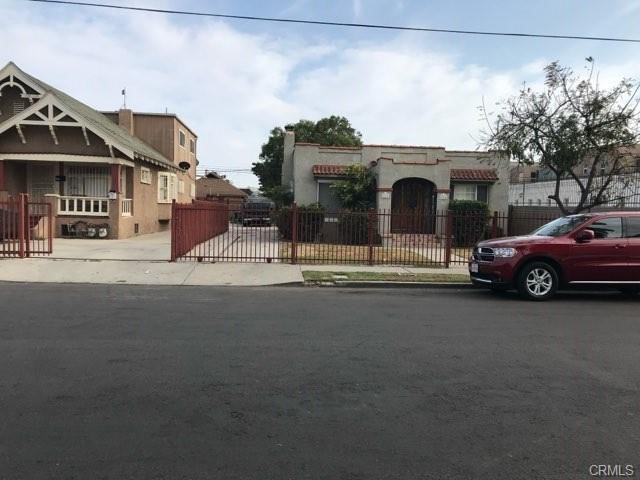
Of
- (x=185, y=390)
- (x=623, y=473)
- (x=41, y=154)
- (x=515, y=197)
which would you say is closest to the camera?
(x=623, y=473)

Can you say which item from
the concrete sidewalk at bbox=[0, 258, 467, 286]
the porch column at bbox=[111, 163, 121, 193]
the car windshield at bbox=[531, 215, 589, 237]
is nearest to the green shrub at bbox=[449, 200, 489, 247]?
the concrete sidewalk at bbox=[0, 258, 467, 286]

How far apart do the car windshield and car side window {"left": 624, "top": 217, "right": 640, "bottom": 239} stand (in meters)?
0.77

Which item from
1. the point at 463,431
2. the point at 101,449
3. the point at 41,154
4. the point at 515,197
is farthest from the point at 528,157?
the point at 515,197

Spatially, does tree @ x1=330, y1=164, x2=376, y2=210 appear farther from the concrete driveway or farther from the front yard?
the concrete driveway

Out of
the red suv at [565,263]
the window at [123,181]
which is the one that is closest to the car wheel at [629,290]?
the red suv at [565,263]

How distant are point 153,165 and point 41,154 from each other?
6.06 meters

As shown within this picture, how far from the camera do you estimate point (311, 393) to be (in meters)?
4.71

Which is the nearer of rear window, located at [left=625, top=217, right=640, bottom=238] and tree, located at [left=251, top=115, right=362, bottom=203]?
rear window, located at [left=625, top=217, right=640, bottom=238]

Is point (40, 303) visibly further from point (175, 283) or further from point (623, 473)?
point (623, 473)

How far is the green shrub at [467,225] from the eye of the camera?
19219 millimetres

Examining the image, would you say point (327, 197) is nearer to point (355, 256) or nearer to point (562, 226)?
point (355, 256)

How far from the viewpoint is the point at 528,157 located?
1428 cm

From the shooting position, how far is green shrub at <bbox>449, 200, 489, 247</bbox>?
19.2 metres

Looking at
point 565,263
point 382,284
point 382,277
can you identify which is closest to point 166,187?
point 382,277
